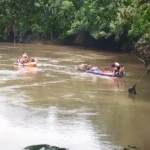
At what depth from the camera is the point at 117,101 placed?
16938mm

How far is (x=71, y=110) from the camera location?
14.8m

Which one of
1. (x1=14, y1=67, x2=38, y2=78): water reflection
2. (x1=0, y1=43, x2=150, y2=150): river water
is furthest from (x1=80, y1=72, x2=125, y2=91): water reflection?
(x1=14, y1=67, x2=38, y2=78): water reflection

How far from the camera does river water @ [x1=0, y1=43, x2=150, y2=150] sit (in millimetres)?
11344

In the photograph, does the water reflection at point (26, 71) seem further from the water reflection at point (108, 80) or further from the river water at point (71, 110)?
the water reflection at point (108, 80)

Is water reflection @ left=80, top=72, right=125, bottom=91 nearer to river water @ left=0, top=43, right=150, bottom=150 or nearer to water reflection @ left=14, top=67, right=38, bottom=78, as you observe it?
river water @ left=0, top=43, right=150, bottom=150

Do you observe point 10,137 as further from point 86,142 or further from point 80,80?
point 80,80

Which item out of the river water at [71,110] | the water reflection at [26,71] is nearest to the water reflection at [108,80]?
the river water at [71,110]

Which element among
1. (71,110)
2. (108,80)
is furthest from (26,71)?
(71,110)

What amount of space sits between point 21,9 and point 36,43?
45.2 m

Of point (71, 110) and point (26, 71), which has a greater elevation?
point (26, 71)

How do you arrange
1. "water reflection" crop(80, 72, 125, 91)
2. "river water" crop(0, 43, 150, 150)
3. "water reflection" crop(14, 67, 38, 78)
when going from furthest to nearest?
"water reflection" crop(14, 67, 38, 78)
"water reflection" crop(80, 72, 125, 91)
"river water" crop(0, 43, 150, 150)

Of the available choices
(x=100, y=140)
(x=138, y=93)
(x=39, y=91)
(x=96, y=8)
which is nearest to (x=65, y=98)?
(x=39, y=91)

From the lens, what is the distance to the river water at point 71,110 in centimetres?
1134

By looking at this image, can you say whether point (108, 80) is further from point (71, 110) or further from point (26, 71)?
point (71, 110)
